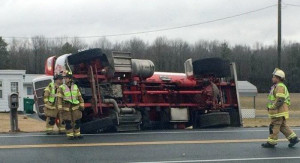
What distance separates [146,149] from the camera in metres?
9.77

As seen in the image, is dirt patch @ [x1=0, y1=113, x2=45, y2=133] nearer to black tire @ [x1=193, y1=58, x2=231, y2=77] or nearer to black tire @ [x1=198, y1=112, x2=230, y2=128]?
black tire @ [x1=198, y1=112, x2=230, y2=128]

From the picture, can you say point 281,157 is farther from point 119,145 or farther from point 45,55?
point 45,55

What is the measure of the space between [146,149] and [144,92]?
4.51 meters

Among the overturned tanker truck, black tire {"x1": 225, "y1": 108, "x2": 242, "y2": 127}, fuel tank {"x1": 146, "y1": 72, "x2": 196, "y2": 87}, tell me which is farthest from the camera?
black tire {"x1": 225, "y1": 108, "x2": 242, "y2": 127}

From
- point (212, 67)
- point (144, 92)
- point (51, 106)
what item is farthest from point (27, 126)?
point (212, 67)

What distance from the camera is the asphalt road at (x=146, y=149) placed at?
868cm

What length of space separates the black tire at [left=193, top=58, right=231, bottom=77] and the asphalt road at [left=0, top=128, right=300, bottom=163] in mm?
3224

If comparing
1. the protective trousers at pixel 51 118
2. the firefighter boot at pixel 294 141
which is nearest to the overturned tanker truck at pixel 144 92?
the protective trousers at pixel 51 118

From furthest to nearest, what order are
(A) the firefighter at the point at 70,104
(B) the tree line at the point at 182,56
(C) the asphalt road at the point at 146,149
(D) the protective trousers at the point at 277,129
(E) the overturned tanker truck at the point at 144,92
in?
(B) the tree line at the point at 182,56
(E) the overturned tanker truck at the point at 144,92
(A) the firefighter at the point at 70,104
(D) the protective trousers at the point at 277,129
(C) the asphalt road at the point at 146,149

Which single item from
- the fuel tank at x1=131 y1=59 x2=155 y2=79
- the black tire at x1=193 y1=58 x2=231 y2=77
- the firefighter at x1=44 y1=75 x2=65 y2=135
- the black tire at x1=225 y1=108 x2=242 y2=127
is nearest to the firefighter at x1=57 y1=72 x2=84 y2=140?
the firefighter at x1=44 y1=75 x2=65 y2=135

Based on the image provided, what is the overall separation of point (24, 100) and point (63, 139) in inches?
1035

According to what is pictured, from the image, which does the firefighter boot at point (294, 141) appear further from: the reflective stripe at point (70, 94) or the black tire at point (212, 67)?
the black tire at point (212, 67)

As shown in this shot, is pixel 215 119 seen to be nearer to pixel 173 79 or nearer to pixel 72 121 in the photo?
pixel 173 79

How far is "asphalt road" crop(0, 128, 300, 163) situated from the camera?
8680mm
